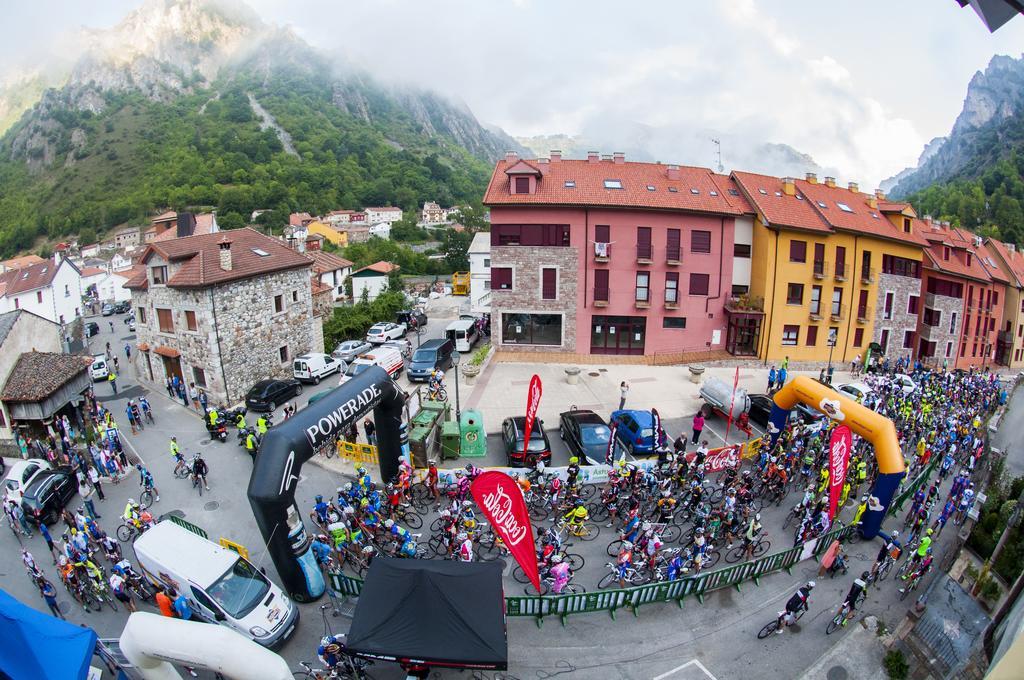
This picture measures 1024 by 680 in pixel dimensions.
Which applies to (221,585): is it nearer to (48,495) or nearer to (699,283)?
(48,495)

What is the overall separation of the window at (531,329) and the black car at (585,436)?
1242cm

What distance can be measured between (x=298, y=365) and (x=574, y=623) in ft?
74.5

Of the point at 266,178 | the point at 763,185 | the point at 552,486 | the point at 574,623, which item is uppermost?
the point at 266,178

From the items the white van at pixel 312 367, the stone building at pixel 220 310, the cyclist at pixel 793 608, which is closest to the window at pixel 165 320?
the stone building at pixel 220 310

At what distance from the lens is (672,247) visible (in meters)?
32.4

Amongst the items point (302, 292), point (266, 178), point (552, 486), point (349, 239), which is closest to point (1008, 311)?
point (552, 486)

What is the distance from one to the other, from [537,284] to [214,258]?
1768cm

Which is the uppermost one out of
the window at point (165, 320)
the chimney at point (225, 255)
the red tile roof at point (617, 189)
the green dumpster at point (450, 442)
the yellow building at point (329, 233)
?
the yellow building at point (329, 233)

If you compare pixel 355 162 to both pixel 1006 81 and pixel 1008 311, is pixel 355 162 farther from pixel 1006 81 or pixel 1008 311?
pixel 1006 81

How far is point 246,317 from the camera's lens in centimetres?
2828

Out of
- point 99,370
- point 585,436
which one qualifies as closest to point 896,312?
point 585,436

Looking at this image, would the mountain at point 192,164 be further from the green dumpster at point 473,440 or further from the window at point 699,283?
the green dumpster at point 473,440

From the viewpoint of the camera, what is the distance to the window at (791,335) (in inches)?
1314

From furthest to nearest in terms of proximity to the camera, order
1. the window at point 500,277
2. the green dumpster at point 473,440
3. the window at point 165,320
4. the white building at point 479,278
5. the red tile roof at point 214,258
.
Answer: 1. the white building at point 479,278
2. the window at point 500,277
3. the window at point 165,320
4. the red tile roof at point 214,258
5. the green dumpster at point 473,440
